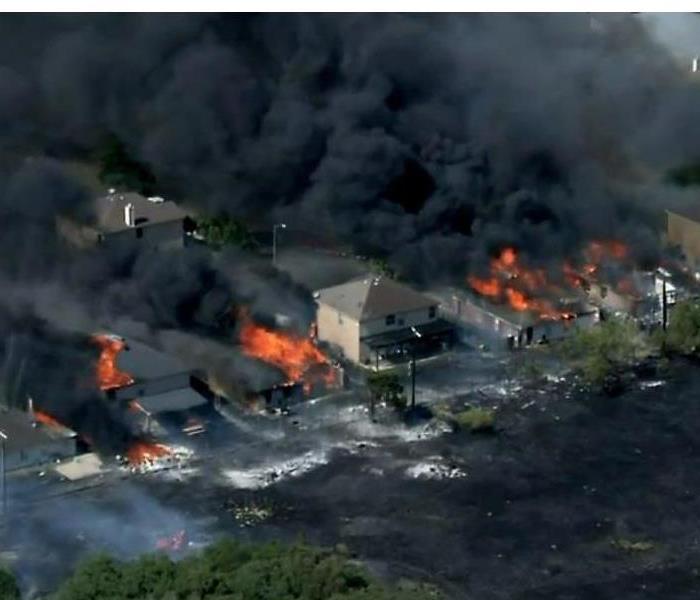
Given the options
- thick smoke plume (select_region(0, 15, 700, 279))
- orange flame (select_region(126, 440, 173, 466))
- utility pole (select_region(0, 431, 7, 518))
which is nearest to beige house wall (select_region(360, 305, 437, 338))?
thick smoke plume (select_region(0, 15, 700, 279))

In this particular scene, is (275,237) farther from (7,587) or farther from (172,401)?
(7,587)

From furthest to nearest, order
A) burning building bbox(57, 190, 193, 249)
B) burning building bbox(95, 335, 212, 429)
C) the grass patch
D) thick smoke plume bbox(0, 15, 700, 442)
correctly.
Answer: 1. thick smoke plume bbox(0, 15, 700, 442)
2. burning building bbox(57, 190, 193, 249)
3. burning building bbox(95, 335, 212, 429)
4. the grass patch

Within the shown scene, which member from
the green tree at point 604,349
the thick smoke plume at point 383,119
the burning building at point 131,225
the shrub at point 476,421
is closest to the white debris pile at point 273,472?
the shrub at point 476,421

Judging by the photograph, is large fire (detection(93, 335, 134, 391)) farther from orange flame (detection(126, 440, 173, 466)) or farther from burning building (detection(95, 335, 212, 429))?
orange flame (detection(126, 440, 173, 466))

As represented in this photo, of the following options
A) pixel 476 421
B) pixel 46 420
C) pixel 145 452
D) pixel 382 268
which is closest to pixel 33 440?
pixel 46 420

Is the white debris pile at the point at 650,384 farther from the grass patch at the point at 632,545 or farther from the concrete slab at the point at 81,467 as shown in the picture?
the concrete slab at the point at 81,467

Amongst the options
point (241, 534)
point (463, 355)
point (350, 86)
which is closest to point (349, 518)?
point (241, 534)
